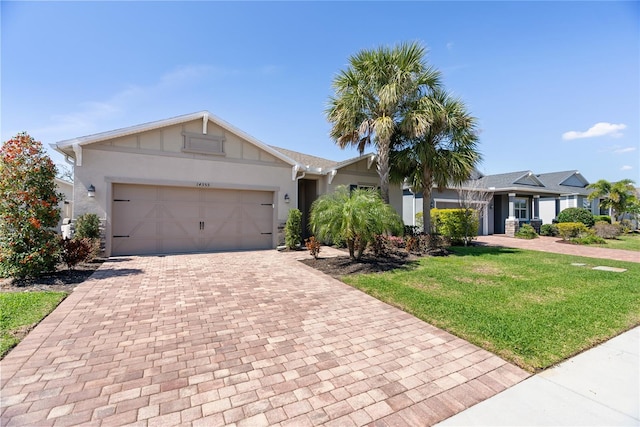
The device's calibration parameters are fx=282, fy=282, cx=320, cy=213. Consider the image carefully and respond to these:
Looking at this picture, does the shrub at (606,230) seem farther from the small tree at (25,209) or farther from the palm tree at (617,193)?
the small tree at (25,209)

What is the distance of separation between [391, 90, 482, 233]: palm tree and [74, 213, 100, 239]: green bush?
11.5 m

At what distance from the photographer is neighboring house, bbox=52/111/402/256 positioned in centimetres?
954

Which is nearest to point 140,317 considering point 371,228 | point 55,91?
point 371,228

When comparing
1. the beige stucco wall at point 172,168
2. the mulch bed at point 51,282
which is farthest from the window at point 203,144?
the mulch bed at point 51,282

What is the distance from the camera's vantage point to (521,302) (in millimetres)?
5469

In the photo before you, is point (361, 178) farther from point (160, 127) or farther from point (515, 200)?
point (515, 200)

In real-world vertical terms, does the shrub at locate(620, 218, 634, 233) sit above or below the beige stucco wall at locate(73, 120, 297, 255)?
below

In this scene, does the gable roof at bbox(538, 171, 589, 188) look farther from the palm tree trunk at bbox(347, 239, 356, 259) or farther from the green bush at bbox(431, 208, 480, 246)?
the palm tree trunk at bbox(347, 239, 356, 259)

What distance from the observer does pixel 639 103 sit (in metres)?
7.11

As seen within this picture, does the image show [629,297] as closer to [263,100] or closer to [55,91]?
[263,100]

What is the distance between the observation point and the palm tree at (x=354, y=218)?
8258mm

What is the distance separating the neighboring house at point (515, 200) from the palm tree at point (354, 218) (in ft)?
34.5

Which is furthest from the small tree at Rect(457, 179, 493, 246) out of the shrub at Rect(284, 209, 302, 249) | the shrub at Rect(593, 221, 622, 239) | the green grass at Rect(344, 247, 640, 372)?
the shrub at Rect(593, 221, 622, 239)

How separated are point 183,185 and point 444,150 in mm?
10707
